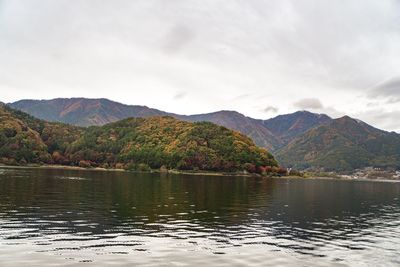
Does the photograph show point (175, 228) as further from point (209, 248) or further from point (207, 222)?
point (209, 248)

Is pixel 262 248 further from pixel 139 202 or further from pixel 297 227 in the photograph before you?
pixel 139 202

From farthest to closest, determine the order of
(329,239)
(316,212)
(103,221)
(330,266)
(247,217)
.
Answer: (316,212)
(247,217)
(103,221)
(329,239)
(330,266)

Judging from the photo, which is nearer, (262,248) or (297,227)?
(262,248)

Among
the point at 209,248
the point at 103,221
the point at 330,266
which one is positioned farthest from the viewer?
the point at 103,221

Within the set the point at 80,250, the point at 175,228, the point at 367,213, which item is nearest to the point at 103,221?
the point at 175,228

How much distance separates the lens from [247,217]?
71875 mm

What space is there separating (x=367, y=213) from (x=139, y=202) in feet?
167

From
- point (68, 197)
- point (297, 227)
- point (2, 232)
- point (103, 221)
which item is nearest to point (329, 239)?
point (297, 227)

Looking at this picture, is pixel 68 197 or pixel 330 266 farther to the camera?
pixel 68 197

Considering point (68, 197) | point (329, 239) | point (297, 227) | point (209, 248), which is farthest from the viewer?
point (68, 197)

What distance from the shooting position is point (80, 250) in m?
39.1

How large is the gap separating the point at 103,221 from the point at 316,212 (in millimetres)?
47971

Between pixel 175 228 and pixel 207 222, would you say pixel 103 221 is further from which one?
pixel 207 222

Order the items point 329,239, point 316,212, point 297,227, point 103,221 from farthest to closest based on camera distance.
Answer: point 316,212, point 297,227, point 103,221, point 329,239
